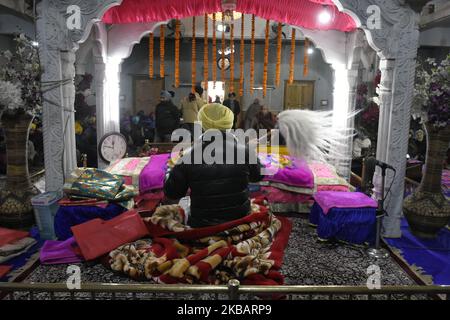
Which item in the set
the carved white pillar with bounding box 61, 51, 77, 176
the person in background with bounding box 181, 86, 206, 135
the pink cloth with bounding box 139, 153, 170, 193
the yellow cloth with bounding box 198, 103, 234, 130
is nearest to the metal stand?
the yellow cloth with bounding box 198, 103, 234, 130

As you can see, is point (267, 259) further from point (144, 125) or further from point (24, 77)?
point (144, 125)

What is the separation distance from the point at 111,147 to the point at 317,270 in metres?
4.34

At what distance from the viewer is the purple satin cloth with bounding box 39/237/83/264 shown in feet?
11.9

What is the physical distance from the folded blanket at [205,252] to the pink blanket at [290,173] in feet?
4.71

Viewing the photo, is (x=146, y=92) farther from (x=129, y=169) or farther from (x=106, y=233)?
(x=106, y=233)

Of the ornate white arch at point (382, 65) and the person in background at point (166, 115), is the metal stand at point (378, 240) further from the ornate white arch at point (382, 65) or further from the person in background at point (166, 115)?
the person in background at point (166, 115)

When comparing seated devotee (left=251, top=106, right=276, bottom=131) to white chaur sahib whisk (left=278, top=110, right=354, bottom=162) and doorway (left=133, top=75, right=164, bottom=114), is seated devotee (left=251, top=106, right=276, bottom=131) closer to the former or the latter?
doorway (left=133, top=75, right=164, bottom=114)

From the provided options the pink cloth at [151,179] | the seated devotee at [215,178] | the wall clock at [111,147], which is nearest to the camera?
the seated devotee at [215,178]

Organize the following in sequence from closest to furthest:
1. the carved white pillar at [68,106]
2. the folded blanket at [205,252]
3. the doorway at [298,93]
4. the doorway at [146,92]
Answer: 1. the folded blanket at [205,252]
2. the carved white pillar at [68,106]
3. the doorway at [146,92]
4. the doorway at [298,93]

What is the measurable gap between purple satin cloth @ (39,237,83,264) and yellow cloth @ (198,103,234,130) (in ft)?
5.60

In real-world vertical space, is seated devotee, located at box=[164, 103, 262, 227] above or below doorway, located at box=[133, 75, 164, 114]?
below

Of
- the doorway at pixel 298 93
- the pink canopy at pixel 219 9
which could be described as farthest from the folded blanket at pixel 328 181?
the doorway at pixel 298 93

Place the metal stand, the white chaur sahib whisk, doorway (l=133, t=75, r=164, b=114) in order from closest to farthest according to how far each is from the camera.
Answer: the white chaur sahib whisk < the metal stand < doorway (l=133, t=75, r=164, b=114)

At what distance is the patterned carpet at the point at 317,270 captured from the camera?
336 centimetres
